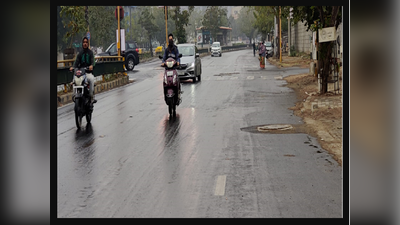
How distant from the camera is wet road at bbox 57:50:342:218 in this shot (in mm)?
8219

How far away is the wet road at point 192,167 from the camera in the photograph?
27.0ft

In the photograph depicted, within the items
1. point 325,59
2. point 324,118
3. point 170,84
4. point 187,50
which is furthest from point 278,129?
point 187,50

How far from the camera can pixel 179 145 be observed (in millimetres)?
13133

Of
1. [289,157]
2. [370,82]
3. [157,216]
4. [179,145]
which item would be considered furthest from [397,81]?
[179,145]

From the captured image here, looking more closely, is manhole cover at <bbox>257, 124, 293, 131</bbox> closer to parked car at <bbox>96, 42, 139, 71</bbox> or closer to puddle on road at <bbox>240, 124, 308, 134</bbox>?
puddle on road at <bbox>240, 124, 308, 134</bbox>

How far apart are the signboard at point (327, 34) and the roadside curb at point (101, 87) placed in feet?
28.1

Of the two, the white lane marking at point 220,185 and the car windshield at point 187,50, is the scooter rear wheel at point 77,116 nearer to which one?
the white lane marking at point 220,185

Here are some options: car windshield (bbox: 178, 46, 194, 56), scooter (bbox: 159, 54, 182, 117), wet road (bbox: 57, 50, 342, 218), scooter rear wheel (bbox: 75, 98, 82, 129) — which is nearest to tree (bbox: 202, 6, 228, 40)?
car windshield (bbox: 178, 46, 194, 56)

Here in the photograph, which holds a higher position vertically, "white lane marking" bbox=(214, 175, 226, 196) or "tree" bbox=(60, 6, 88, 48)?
"tree" bbox=(60, 6, 88, 48)

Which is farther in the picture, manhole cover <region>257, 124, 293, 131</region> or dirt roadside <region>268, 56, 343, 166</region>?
manhole cover <region>257, 124, 293, 131</region>

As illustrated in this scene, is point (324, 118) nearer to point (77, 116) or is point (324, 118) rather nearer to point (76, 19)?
point (77, 116)

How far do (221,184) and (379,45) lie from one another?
3.93 meters

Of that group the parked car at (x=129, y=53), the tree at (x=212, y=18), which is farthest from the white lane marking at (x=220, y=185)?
the tree at (x=212, y=18)

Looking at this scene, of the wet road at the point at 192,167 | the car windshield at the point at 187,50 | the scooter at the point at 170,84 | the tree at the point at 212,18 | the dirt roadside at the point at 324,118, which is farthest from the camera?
the tree at the point at 212,18
